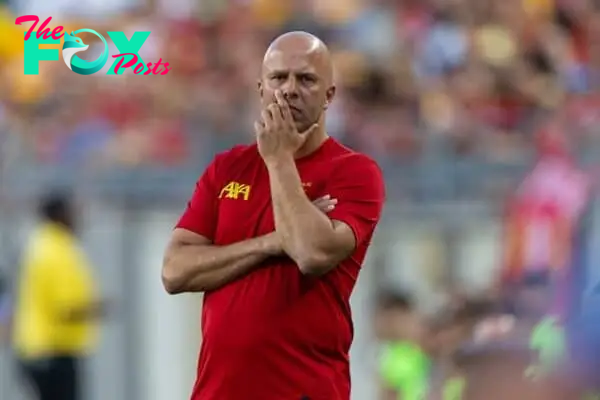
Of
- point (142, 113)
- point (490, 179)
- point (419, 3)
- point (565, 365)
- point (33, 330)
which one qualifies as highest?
point (419, 3)

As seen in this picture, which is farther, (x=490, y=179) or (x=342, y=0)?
(x=342, y=0)

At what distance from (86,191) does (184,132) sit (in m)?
0.88

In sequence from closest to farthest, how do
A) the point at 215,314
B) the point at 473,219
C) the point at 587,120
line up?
the point at 215,314 → the point at 587,120 → the point at 473,219

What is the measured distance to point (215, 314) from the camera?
4543 mm

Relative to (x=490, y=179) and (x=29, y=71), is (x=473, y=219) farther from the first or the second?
(x=29, y=71)

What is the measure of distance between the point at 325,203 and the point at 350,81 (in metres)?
7.11

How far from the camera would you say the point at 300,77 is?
15.1ft

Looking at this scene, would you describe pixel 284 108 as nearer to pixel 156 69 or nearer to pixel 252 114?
pixel 252 114

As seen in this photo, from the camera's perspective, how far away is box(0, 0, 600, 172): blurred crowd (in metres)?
10.9

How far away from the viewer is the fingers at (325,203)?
454cm

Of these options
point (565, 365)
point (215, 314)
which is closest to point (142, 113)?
point (215, 314)

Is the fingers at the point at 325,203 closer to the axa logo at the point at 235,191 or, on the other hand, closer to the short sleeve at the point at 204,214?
the axa logo at the point at 235,191
